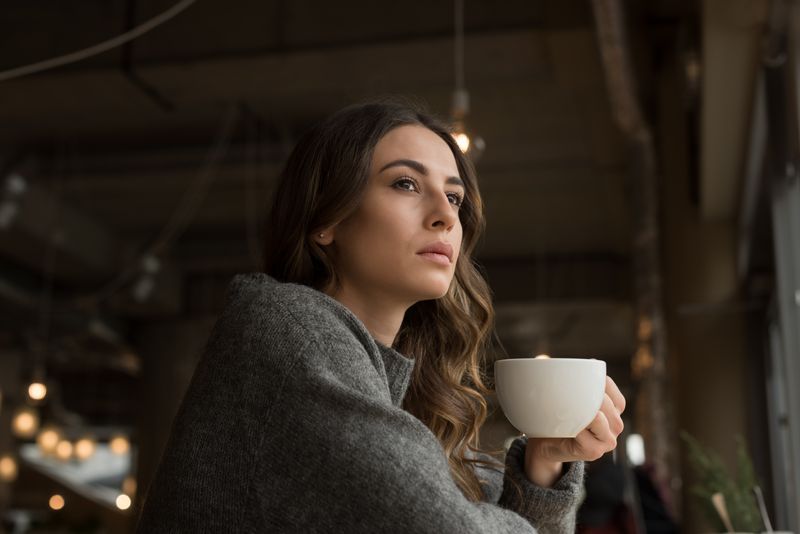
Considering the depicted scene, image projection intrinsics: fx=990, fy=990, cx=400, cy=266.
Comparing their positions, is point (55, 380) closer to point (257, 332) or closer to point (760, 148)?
point (760, 148)

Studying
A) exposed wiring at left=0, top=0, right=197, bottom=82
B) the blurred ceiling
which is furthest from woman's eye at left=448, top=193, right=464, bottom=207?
the blurred ceiling

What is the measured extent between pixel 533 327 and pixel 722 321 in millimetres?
7084

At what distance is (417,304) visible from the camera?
1.40 meters

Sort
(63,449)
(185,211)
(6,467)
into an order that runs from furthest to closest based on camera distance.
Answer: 1. (63,449)
2. (6,467)
3. (185,211)

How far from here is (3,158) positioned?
28.1ft

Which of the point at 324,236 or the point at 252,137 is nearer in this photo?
the point at 324,236

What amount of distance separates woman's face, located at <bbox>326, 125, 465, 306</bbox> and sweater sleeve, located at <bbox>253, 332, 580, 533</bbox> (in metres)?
0.26

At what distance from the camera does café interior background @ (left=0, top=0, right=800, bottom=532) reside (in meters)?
4.75

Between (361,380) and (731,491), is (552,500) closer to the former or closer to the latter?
(361,380)

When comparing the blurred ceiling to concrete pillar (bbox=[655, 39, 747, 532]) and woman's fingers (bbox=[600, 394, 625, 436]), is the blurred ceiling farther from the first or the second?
woman's fingers (bbox=[600, 394, 625, 436])

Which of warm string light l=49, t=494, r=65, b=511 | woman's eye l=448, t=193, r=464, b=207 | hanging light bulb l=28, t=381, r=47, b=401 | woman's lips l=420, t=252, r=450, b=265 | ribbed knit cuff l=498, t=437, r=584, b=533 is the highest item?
warm string light l=49, t=494, r=65, b=511

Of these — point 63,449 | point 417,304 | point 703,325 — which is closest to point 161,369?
point 63,449

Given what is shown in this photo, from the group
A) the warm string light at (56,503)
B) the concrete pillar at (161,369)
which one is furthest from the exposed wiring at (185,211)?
Result: the warm string light at (56,503)

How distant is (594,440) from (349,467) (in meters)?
0.33
